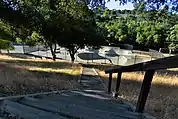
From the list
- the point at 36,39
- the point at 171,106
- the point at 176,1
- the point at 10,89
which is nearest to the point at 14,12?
the point at 176,1

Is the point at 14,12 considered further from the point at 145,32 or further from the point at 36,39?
the point at 145,32

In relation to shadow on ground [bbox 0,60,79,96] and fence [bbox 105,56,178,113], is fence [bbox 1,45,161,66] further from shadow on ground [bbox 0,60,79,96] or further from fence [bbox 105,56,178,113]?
fence [bbox 105,56,178,113]

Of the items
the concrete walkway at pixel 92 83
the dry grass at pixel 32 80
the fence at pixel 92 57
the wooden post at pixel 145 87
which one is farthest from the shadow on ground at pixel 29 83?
the fence at pixel 92 57

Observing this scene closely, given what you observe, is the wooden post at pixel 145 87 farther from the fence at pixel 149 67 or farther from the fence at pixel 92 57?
the fence at pixel 92 57

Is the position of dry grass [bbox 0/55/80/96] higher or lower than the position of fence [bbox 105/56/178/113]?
lower

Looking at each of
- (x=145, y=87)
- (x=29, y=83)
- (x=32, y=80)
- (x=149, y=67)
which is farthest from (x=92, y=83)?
(x=149, y=67)

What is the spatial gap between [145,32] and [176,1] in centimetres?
5709

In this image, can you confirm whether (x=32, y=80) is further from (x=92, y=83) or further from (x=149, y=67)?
(x=149, y=67)

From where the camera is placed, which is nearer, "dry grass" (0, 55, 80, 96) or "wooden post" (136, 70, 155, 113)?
"wooden post" (136, 70, 155, 113)

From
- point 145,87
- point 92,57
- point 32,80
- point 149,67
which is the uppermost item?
point 149,67

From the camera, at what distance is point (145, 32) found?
228 feet

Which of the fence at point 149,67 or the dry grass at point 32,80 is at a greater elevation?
the fence at point 149,67

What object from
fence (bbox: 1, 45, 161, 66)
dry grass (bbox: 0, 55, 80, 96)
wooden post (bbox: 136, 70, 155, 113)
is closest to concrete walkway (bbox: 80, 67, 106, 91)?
dry grass (bbox: 0, 55, 80, 96)

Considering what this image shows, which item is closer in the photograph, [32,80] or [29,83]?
[29,83]
